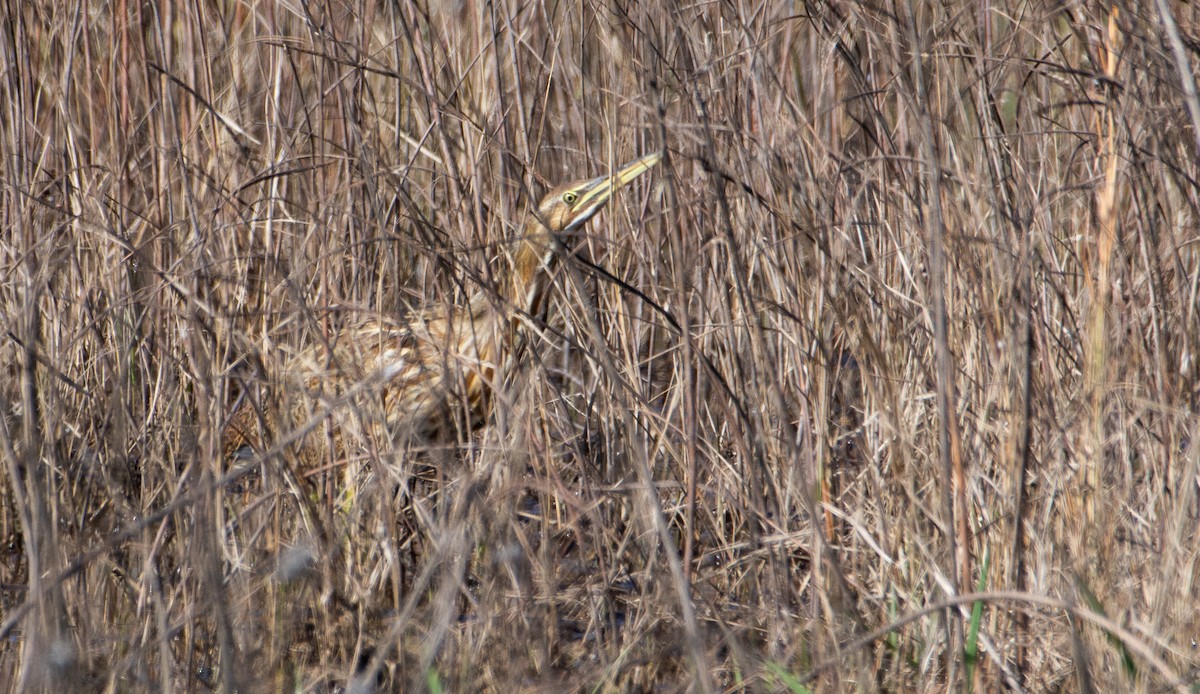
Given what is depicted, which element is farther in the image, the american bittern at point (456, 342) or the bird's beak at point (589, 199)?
the bird's beak at point (589, 199)

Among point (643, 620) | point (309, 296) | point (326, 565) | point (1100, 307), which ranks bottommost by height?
point (643, 620)

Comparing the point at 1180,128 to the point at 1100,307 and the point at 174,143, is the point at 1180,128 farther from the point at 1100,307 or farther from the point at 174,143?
the point at 174,143

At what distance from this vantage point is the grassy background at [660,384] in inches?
72.1

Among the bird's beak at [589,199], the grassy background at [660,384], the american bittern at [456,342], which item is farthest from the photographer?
the bird's beak at [589,199]

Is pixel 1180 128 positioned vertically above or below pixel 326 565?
above

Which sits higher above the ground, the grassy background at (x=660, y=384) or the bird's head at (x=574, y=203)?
the bird's head at (x=574, y=203)

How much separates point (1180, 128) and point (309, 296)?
5.20 feet

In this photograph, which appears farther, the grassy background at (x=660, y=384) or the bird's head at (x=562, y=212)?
the bird's head at (x=562, y=212)

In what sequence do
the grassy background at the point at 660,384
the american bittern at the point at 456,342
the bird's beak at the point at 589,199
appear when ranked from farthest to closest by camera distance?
1. the bird's beak at the point at 589,199
2. the american bittern at the point at 456,342
3. the grassy background at the point at 660,384

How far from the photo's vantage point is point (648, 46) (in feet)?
6.60

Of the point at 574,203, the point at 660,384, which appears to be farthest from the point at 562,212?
the point at 660,384

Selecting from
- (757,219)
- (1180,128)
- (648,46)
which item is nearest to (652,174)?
(757,219)

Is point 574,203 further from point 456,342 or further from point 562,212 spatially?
point 456,342

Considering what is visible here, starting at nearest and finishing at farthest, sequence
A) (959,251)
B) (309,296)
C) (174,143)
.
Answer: (959,251)
(174,143)
(309,296)
